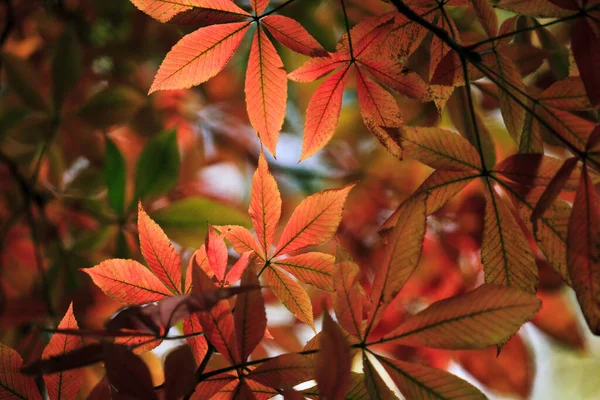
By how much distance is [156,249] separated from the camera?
450 mm

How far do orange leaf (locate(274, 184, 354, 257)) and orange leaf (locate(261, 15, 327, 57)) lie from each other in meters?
0.12

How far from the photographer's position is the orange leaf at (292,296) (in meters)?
0.47

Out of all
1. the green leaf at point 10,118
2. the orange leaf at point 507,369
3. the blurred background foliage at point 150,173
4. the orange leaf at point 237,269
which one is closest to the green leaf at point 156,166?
the blurred background foliage at point 150,173

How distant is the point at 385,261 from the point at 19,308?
28.8 inches

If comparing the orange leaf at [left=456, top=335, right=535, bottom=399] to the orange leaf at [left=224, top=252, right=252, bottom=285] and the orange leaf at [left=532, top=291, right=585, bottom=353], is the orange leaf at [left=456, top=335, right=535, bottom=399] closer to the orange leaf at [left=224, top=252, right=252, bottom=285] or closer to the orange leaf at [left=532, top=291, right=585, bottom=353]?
the orange leaf at [left=532, top=291, right=585, bottom=353]

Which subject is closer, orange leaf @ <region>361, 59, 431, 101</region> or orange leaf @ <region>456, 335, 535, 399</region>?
orange leaf @ <region>361, 59, 431, 101</region>

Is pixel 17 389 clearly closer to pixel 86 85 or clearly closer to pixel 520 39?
pixel 520 39

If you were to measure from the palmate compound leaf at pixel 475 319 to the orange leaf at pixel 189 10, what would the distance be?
29 cm

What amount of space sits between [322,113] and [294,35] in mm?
73

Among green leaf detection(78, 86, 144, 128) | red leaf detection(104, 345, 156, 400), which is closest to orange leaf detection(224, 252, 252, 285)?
red leaf detection(104, 345, 156, 400)

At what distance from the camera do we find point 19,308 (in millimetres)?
872

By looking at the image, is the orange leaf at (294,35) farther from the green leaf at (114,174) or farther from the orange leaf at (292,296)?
the green leaf at (114,174)

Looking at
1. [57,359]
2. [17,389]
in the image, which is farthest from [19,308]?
[57,359]

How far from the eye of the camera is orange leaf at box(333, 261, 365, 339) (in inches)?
15.0
